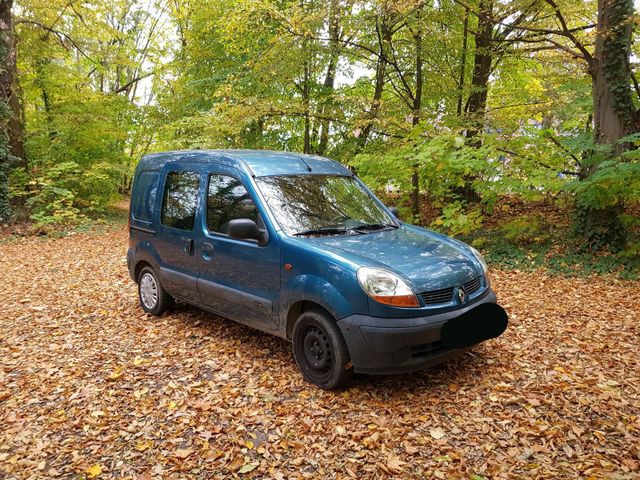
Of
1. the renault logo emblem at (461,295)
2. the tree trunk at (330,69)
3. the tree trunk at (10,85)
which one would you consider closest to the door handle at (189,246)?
the renault logo emblem at (461,295)

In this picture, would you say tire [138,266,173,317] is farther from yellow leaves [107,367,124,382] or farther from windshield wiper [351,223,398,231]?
windshield wiper [351,223,398,231]

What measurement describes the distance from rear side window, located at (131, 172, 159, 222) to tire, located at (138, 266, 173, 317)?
73 centimetres

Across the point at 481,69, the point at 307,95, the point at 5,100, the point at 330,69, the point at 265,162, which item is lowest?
the point at 265,162

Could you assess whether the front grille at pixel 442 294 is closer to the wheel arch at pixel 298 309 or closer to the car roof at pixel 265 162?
the wheel arch at pixel 298 309

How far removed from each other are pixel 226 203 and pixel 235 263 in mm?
669

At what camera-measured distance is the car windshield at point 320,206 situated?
425 centimetres

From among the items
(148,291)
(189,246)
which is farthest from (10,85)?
(189,246)

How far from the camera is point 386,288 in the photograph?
11.3 feet

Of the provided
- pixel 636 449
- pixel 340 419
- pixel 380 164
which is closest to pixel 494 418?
pixel 636 449

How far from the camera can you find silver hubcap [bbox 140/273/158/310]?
5.97 metres

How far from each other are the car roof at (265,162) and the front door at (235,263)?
6.3 inches

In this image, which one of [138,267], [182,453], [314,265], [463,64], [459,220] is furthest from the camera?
[463,64]

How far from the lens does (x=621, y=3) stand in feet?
24.3

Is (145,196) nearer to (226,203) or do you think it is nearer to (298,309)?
(226,203)
